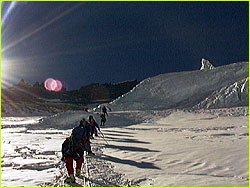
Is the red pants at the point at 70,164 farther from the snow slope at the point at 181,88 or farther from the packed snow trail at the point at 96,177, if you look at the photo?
the snow slope at the point at 181,88

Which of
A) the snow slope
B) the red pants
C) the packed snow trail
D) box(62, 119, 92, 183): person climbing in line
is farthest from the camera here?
the snow slope

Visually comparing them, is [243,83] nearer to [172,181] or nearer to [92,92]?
[172,181]

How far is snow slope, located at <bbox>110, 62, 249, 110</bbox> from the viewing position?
40.4m

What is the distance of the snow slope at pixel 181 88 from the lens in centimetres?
4041

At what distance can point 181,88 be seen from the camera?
4538 cm

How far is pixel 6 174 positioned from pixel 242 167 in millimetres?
6506

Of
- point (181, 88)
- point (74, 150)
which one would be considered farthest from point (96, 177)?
point (181, 88)

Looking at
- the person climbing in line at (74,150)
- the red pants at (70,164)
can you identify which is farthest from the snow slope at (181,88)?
the red pants at (70,164)

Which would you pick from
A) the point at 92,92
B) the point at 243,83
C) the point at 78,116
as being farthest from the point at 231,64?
the point at 92,92

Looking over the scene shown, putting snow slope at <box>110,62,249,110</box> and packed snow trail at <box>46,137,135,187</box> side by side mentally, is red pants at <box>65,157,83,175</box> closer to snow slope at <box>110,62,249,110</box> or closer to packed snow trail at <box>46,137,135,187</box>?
packed snow trail at <box>46,137,135,187</box>

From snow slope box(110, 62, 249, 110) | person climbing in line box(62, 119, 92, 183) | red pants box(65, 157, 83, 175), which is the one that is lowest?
red pants box(65, 157, 83, 175)

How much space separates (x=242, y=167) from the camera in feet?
23.3

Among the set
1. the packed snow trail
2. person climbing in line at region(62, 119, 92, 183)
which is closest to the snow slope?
the packed snow trail

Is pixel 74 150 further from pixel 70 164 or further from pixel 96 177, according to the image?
pixel 96 177
